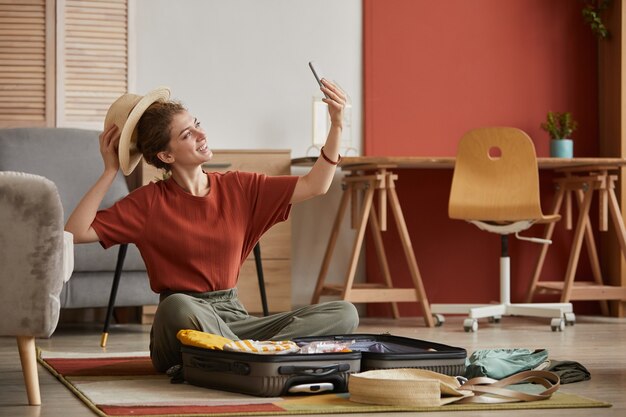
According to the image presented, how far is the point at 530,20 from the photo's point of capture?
5492 mm

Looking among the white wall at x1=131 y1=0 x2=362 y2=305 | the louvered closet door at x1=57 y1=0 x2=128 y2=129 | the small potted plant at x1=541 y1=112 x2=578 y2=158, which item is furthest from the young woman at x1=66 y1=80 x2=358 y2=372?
the small potted plant at x1=541 y1=112 x2=578 y2=158

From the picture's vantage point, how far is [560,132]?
5.24m

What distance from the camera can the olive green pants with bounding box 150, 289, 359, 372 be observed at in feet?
A: 8.74

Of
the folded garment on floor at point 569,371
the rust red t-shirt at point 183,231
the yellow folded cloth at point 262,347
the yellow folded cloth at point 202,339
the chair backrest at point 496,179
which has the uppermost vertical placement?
the chair backrest at point 496,179

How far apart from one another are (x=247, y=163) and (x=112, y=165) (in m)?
2.15

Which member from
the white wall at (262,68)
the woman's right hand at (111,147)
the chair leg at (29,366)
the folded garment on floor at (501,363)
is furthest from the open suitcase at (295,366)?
the white wall at (262,68)

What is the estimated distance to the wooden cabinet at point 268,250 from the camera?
484 cm

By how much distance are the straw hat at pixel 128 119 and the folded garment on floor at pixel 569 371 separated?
51.2 inches

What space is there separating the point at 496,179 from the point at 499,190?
0.18 feet

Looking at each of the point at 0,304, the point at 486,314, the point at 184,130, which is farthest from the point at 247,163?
the point at 0,304

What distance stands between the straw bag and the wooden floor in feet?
0.24

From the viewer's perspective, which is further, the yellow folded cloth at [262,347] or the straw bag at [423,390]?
the yellow folded cloth at [262,347]

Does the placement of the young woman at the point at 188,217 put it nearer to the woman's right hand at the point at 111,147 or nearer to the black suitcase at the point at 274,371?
the woman's right hand at the point at 111,147

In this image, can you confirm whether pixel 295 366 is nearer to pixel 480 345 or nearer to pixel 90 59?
pixel 480 345
